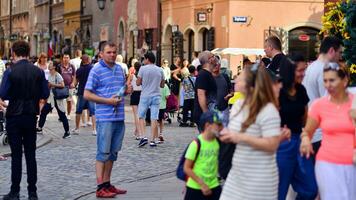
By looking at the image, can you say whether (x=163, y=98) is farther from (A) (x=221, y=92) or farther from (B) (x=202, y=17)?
(B) (x=202, y=17)

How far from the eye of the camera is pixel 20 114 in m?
9.78

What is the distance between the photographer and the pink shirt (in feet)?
22.5

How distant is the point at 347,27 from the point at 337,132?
12.9 feet

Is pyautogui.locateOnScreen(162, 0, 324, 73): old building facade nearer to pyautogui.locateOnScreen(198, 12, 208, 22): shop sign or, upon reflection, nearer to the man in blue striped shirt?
pyautogui.locateOnScreen(198, 12, 208, 22): shop sign

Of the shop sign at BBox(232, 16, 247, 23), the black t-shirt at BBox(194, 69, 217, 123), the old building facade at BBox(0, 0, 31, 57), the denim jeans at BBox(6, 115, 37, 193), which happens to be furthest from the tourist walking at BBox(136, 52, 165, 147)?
the old building facade at BBox(0, 0, 31, 57)

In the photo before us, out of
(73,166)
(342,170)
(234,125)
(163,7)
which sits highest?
(163,7)

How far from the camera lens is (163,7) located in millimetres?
39688

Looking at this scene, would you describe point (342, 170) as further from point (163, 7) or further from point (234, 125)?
point (163, 7)

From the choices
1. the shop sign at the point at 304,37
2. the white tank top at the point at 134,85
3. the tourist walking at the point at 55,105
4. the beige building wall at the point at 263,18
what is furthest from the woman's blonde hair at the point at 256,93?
the shop sign at the point at 304,37

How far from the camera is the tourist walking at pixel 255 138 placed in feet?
19.7

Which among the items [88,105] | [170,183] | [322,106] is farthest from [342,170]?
[88,105]

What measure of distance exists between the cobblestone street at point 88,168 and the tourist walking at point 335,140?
3.61 metres

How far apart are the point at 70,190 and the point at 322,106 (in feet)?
15.7

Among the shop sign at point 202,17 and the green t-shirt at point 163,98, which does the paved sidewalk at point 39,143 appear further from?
the shop sign at point 202,17
